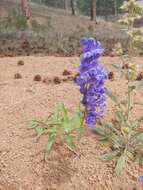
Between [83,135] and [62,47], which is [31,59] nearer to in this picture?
[62,47]

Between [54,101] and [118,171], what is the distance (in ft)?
4.51

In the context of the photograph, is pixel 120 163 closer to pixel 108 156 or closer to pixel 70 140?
pixel 108 156

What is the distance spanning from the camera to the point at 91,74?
381 centimetres

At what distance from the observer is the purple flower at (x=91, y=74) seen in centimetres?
375

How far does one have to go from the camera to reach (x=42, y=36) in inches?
466

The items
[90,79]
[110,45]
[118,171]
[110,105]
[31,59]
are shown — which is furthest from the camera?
[110,45]

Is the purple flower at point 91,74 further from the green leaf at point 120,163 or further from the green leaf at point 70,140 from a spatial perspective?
the green leaf at point 120,163

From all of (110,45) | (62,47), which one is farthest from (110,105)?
(110,45)

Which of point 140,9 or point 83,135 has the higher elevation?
point 140,9

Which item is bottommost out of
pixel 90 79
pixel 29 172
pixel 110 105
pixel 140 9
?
pixel 29 172

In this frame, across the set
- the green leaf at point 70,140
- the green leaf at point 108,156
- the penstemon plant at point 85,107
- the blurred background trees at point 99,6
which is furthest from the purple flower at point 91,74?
the blurred background trees at point 99,6

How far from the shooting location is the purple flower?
12.3ft

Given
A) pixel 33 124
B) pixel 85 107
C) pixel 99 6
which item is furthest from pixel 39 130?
pixel 99 6

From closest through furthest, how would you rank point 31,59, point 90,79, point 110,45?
point 90,79 < point 31,59 < point 110,45
